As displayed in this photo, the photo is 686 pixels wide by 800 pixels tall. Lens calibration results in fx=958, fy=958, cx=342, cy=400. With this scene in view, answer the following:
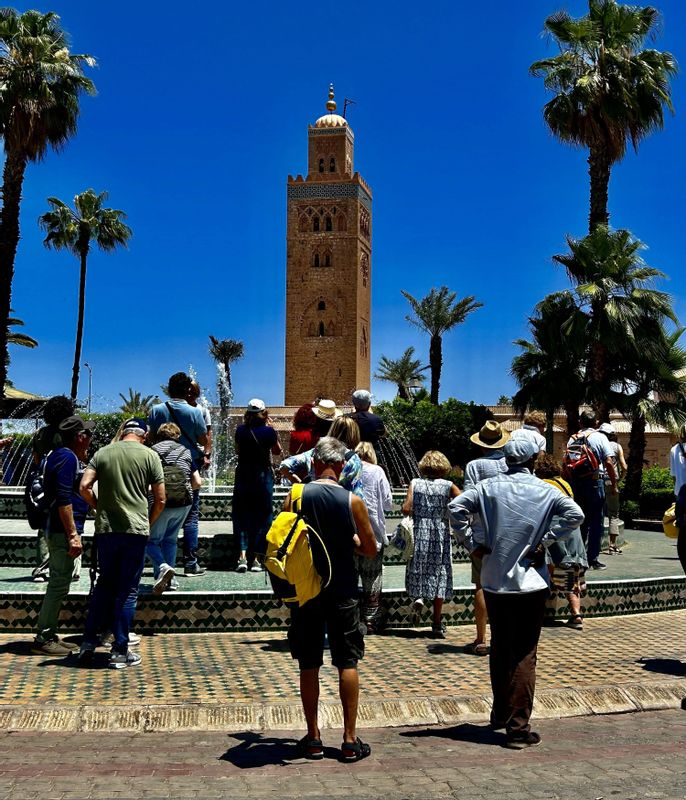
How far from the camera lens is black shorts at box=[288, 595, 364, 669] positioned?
4746 mm

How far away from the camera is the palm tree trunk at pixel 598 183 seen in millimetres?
23375

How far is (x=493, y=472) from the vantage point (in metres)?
6.91

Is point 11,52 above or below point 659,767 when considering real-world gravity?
above

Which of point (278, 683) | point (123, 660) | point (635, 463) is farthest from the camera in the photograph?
point (635, 463)

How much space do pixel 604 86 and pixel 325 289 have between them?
144 feet

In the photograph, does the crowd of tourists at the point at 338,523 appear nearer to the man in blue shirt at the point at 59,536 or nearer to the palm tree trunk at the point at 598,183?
the man in blue shirt at the point at 59,536

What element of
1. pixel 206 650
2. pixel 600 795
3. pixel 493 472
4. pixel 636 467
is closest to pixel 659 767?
pixel 600 795

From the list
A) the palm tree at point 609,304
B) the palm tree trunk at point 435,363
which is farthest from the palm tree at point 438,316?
the palm tree at point 609,304

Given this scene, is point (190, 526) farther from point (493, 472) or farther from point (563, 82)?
point (563, 82)

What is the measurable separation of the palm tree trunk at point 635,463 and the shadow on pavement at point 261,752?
64.1ft

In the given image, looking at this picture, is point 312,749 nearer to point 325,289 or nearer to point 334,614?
point 334,614

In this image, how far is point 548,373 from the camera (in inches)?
1142

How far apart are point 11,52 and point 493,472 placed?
21.9m

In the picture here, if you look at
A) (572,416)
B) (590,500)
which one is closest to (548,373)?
(572,416)
